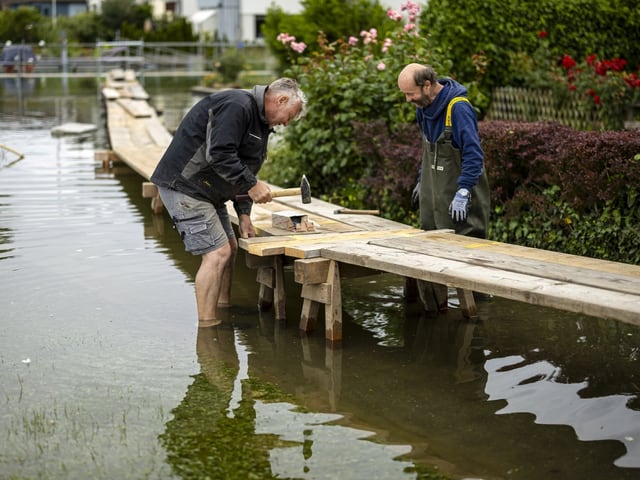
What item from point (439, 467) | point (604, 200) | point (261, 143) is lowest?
point (439, 467)

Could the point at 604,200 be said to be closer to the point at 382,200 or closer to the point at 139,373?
the point at 382,200

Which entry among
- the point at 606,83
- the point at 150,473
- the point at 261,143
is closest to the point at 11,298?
the point at 261,143

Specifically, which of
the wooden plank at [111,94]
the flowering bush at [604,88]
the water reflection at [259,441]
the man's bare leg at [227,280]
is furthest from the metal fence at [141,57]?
the water reflection at [259,441]

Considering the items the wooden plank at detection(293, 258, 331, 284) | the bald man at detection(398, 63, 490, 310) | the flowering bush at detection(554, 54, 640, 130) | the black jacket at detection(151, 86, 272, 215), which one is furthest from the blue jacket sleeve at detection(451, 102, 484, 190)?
the flowering bush at detection(554, 54, 640, 130)

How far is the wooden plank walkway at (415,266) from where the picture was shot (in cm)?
495

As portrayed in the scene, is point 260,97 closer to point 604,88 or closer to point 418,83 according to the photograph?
point 418,83

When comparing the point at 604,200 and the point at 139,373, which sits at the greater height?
the point at 604,200

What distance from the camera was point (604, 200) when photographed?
7.78 meters

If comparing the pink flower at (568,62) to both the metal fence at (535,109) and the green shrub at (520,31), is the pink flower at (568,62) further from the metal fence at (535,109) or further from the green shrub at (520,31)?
the green shrub at (520,31)

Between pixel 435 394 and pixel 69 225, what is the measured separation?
19.1 ft

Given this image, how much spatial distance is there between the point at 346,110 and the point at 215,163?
14.3 ft

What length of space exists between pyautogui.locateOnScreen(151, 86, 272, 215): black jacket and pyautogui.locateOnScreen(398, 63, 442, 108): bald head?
3.26 ft

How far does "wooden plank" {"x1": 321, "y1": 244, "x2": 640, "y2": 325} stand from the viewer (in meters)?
4.67

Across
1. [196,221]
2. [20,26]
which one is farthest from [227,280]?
[20,26]
